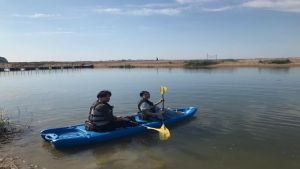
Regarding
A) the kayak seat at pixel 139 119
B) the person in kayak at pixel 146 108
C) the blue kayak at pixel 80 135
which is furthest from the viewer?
the kayak seat at pixel 139 119

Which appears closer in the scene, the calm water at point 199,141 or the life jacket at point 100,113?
the calm water at point 199,141

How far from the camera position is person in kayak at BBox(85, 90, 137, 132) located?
12234 mm

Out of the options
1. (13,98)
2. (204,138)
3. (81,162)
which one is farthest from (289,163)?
(13,98)

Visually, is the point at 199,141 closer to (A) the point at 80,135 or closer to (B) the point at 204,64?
(A) the point at 80,135

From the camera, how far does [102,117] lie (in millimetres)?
12438

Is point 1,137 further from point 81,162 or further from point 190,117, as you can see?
point 190,117

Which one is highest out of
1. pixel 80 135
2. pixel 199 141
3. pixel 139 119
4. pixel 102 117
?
pixel 102 117

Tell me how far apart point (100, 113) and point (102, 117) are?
0.77 feet

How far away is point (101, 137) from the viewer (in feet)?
40.2

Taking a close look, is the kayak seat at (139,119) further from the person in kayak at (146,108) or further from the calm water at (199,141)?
the calm water at (199,141)

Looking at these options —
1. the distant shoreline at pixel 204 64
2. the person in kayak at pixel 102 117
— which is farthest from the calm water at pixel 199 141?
the distant shoreline at pixel 204 64

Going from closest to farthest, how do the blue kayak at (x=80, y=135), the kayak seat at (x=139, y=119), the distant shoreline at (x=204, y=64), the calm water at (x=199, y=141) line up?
the calm water at (x=199, y=141), the blue kayak at (x=80, y=135), the kayak seat at (x=139, y=119), the distant shoreline at (x=204, y=64)

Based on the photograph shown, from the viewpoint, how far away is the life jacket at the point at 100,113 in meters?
12.2

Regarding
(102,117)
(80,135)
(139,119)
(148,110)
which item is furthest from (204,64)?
(80,135)
